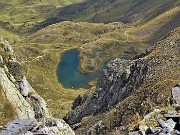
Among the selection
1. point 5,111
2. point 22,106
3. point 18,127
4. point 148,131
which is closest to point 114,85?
point 22,106

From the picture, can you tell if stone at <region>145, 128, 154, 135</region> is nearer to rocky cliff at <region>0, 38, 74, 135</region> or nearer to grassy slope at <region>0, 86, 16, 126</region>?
rocky cliff at <region>0, 38, 74, 135</region>

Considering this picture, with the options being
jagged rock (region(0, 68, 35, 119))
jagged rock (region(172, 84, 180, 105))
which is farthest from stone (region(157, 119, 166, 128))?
jagged rock (region(0, 68, 35, 119))

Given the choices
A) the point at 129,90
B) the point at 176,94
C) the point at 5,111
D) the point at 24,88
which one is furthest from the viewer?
the point at 129,90

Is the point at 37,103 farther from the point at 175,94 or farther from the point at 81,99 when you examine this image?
the point at 81,99

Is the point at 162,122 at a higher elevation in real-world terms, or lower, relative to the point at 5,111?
lower

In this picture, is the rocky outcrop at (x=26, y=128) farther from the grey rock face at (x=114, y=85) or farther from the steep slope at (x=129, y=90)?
the grey rock face at (x=114, y=85)

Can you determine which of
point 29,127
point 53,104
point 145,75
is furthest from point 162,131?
point 53,104

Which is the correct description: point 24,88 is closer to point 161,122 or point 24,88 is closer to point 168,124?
point 161,122
